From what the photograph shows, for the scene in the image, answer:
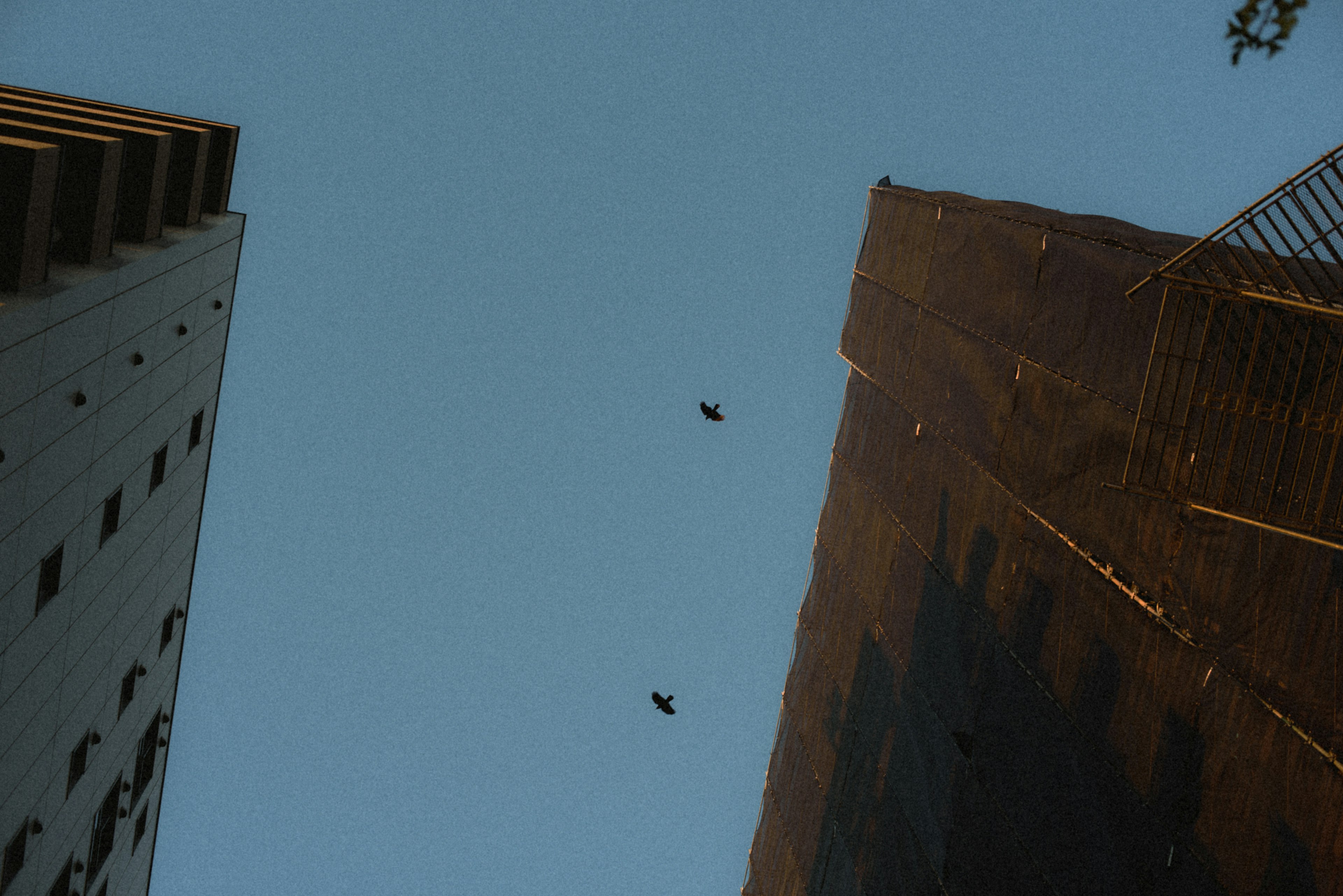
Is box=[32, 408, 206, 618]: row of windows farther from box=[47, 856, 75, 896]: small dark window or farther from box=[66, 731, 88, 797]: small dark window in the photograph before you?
box=[47, 856, 75, 896]: small dark window

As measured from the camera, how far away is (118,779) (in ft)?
90.5

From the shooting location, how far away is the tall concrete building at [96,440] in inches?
634

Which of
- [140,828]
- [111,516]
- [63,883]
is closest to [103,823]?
[63,883]

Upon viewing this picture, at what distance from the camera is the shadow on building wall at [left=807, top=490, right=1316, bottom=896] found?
35.5ft

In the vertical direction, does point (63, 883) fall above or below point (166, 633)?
below

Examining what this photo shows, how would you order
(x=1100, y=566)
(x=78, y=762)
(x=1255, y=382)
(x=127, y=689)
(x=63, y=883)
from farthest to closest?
(x=127, y=689)
(x=63, y=883)
(x=78, y=762)
(x=1100, y=566)
(x=1255, y=382)

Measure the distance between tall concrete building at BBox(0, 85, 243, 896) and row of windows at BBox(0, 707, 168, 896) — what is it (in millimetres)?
84

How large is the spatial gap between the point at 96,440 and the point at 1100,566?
767 inches

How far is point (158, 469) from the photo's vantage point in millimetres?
25312

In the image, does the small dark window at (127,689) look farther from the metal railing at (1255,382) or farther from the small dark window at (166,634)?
the metal railing at (1255,382)

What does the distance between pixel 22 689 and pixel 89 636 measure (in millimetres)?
3689

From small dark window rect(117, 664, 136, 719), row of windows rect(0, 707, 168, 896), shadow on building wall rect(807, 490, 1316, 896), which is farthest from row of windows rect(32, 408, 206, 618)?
shadow on building wall rect(807, 490, 1316, 896)

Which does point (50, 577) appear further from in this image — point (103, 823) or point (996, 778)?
point (996, 778)

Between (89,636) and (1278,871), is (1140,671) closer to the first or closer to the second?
(1278,871)
